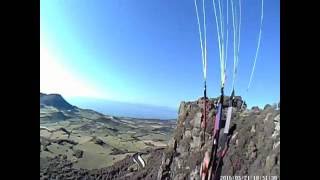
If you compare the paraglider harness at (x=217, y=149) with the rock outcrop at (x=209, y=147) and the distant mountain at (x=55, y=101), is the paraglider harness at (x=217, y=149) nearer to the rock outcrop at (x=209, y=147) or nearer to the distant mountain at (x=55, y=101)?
the rock outcrop at (x=209, y=147)

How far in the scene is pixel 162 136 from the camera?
1789 millimetres

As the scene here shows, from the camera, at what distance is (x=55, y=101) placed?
1787 mm

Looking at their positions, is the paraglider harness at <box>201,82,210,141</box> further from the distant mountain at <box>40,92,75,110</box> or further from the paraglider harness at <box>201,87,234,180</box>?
the distant mountain at <box>40,92,75,110</box>

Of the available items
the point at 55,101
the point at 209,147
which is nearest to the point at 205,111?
the point at 209,147

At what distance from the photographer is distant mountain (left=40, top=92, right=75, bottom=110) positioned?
1.78m

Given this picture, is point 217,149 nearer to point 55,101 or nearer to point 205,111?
point 205,111

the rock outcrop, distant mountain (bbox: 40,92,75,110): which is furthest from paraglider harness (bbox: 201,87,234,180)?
distant mountain (bbox: 40,92,75,110)

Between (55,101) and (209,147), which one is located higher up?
(55,101)

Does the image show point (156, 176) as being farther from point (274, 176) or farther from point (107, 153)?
point (274, 176)

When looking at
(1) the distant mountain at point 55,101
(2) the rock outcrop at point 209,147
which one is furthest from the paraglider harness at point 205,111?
(1) the distant mountain at point 55,101

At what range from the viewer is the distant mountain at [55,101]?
1781 millimetres
